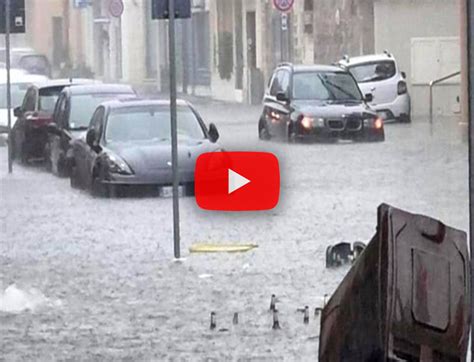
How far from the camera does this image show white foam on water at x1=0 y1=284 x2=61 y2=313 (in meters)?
9.55

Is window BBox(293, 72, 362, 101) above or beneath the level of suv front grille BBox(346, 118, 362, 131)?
above

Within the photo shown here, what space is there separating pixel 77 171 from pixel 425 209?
216cm

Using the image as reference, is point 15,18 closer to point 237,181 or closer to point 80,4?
point 80,4

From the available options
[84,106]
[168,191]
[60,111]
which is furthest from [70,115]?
[168,191]

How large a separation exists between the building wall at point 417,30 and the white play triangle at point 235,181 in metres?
1.16

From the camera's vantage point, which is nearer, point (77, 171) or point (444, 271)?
point (444, 271)

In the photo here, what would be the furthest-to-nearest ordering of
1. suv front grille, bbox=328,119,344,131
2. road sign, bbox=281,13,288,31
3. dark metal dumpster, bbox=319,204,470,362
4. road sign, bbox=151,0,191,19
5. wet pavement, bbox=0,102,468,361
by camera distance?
suv front grille, bbox=328,119,344,131 < road sign, bbox=281,13,288,31 < road sign, bbox=151,0,191,19 < wet pavement, bbox=0,102,468,361 < dark metal dumpster, bbox=319,204,470,362

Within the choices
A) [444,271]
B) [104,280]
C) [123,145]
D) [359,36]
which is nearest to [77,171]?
[123,145]

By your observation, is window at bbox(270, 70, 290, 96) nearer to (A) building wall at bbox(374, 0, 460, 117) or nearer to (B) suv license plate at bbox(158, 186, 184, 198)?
Result: (A) building wall at bbox(374, 0, 460, 117)

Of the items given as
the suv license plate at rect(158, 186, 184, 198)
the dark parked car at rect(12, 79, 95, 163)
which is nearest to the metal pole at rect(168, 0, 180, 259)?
the suv license plate at rect(158, 186, 184, 198)

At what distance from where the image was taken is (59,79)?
9992 millimetres

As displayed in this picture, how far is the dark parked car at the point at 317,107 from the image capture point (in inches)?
405

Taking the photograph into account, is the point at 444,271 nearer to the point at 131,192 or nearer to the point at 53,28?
the point at 53,28

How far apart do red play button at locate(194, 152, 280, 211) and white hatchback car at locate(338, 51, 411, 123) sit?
Result: 749mm
